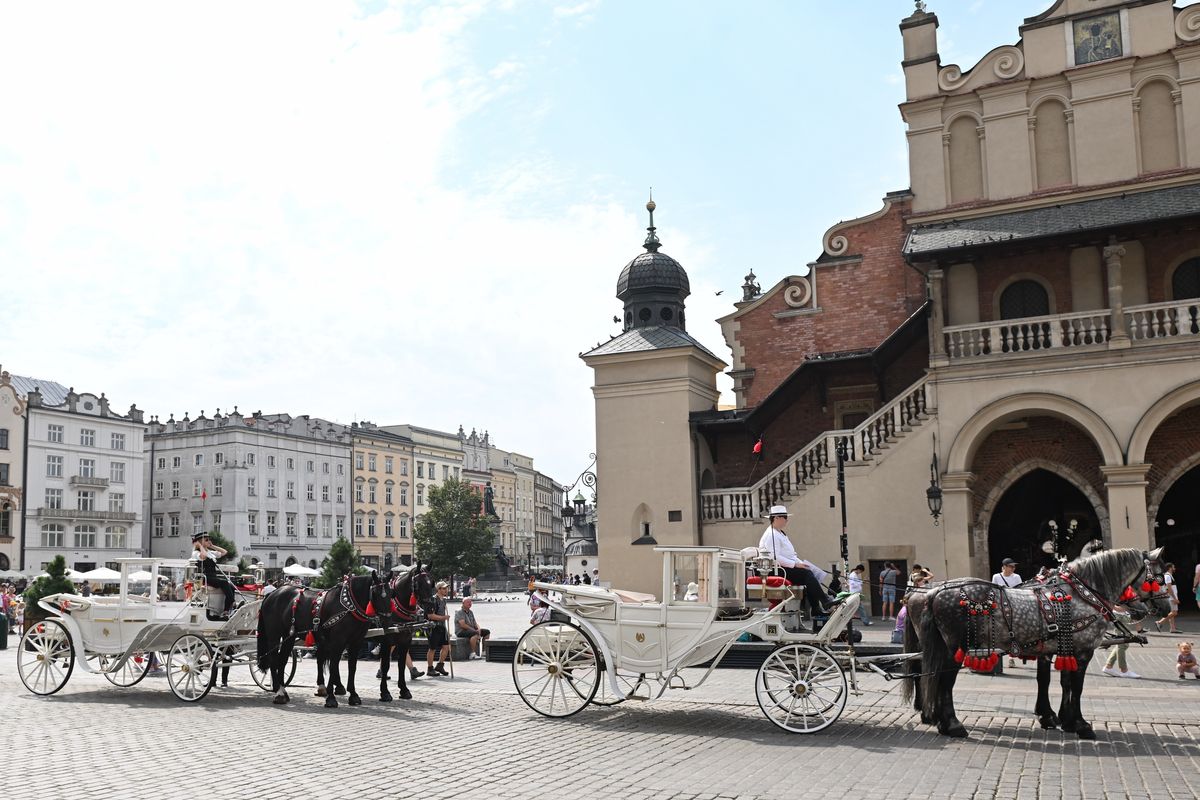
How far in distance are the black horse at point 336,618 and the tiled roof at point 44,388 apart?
68.3m

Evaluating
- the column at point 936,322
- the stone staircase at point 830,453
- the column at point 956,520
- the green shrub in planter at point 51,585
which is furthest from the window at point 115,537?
the column at point 936,322

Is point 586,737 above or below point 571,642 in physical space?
below

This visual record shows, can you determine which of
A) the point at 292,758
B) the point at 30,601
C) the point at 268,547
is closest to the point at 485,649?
the point at 292,758

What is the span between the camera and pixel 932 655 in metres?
11.2

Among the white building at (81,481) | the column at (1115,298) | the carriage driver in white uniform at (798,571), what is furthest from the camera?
the white building at (81,481)

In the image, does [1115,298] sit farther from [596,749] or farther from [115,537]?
[115,537]

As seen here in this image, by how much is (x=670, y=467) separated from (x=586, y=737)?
55.2ft

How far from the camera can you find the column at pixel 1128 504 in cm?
2131

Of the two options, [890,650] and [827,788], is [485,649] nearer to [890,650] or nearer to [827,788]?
[890,650]

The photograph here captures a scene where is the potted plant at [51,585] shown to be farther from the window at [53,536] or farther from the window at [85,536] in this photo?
the window at [85,536]

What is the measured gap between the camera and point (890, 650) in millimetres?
16641

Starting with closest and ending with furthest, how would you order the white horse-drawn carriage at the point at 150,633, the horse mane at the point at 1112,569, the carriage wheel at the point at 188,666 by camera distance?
the horse mane at the point at 1112,569
the carriage wheel at the point at 188,666
the white horse-drawn carriage at the point at 150,633

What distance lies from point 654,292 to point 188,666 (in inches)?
784

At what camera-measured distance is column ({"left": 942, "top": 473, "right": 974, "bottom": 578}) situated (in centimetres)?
2264
